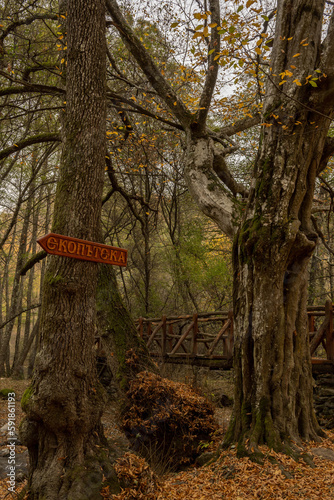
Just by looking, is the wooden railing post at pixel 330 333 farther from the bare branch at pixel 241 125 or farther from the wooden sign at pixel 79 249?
the wooden sign at pixel 79 249

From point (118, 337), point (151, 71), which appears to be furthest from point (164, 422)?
point (151, 71)

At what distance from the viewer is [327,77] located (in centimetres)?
446

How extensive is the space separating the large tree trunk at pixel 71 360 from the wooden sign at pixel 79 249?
0.25 m

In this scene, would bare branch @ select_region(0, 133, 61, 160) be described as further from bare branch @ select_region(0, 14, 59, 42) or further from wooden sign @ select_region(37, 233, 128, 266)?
wooden sign @ select_region(37, 233, 128, 266)

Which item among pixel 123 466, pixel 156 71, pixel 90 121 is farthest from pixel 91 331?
pixel 156 71

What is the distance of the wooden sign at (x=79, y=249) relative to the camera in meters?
2.66

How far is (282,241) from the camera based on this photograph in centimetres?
424

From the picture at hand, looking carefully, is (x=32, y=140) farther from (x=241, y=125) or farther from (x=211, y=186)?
(x=241, y=125)

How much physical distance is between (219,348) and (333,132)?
8.31 metres

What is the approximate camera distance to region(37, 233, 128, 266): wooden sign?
2656 millimetres

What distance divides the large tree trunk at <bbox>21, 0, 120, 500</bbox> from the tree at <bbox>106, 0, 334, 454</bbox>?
6.33 feet

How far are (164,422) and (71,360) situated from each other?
9.76ft

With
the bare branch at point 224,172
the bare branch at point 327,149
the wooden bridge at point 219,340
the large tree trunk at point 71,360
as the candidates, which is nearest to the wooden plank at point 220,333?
the wooden bridge at point 219,340

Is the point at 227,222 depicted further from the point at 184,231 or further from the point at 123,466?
the point at 184,231
